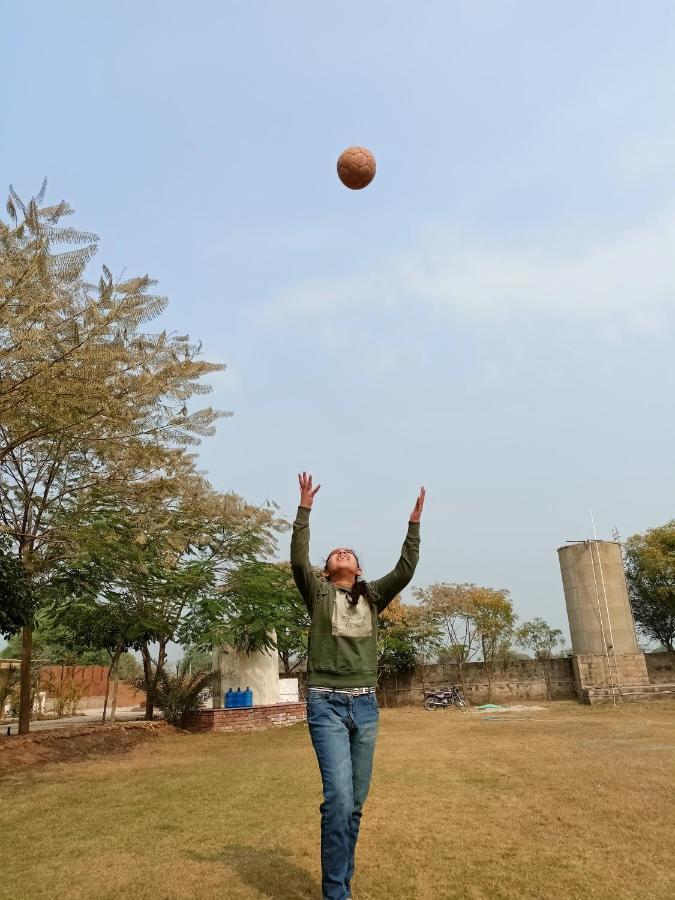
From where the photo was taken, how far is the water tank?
23781 millimetres

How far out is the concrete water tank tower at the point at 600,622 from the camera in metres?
23.0

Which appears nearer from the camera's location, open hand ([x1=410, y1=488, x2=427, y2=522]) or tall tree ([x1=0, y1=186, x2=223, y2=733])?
open hand ([x1=410, y1=488, x2=427, y2=522])

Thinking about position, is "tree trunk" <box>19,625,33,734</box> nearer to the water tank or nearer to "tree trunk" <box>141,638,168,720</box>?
"tree trunk" <box>141,638,168,720</box>

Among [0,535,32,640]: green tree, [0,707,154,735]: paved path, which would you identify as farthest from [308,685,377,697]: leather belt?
[0,707,154,735]: paved path

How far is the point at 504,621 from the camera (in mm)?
31359

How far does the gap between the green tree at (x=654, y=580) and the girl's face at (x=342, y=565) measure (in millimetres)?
30572

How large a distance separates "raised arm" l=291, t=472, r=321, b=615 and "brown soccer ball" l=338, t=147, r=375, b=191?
5122 mm

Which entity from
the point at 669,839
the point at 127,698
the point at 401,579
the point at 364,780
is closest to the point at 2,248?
the point at 401,579

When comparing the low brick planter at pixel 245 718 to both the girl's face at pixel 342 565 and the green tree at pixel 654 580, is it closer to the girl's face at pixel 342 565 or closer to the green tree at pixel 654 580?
the girl's face at pixel 342 565

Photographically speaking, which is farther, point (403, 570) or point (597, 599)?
point (597, 599)

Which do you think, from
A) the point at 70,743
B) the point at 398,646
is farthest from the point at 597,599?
the point at 70,743

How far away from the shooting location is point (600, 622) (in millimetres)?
23922

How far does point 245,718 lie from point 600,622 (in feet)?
46.7

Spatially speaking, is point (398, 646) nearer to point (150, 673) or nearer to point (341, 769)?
point (150, 673)
